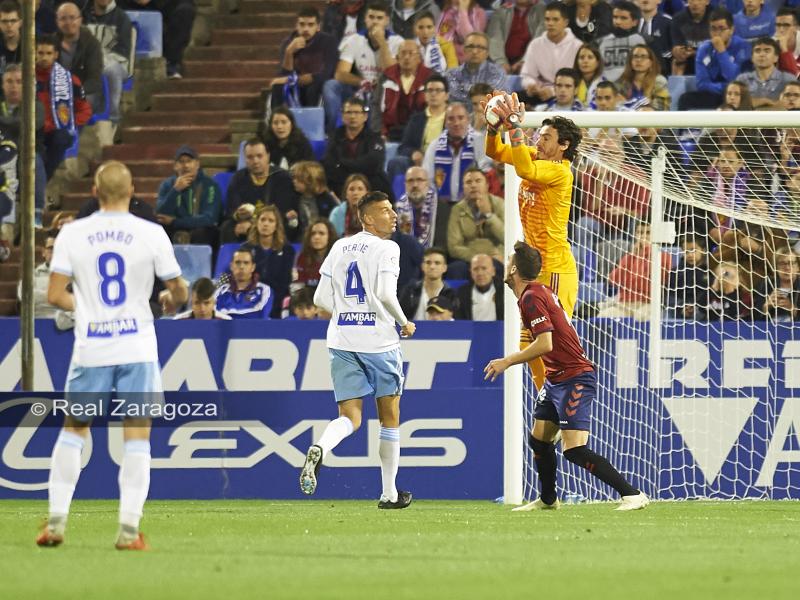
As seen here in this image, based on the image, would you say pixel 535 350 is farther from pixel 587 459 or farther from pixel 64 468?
pixel 64 468

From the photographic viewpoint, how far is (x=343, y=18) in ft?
60.7

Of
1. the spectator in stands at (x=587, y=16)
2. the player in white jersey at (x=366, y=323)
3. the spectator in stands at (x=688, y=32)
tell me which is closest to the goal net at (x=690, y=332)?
the player in white jersey at (x=366, y=323)

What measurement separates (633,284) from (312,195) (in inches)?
162

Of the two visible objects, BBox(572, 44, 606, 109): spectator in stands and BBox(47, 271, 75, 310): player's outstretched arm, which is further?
BBox(572, 44, 606, 109): spectator in stands

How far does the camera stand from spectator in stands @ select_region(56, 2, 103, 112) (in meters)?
18.1

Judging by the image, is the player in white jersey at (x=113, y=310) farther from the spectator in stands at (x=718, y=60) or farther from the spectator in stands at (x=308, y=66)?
the spectator in stands at (x=308, y=66)

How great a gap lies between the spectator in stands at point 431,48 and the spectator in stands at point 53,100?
162 inches

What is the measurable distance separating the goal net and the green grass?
2.49 meters

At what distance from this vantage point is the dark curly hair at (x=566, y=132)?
34.9 ft

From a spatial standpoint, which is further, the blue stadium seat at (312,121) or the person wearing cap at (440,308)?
the blue stadium seat at (312,121)

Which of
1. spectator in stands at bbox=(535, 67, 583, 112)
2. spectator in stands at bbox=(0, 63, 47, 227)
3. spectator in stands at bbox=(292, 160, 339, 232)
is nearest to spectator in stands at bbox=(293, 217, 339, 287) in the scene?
spectator in stands at bbox=(292, 160, 339, 232)

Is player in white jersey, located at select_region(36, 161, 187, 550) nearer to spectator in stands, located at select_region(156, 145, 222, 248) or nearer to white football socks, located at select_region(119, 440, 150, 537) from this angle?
white football socks, located at select_region(119, 440, 150, 537)

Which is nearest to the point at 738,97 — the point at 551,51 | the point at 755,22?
the point at 755,22

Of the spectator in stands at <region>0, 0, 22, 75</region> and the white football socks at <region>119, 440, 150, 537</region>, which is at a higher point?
the spectator in stands at <region>0, 0, 22, 75</region>
